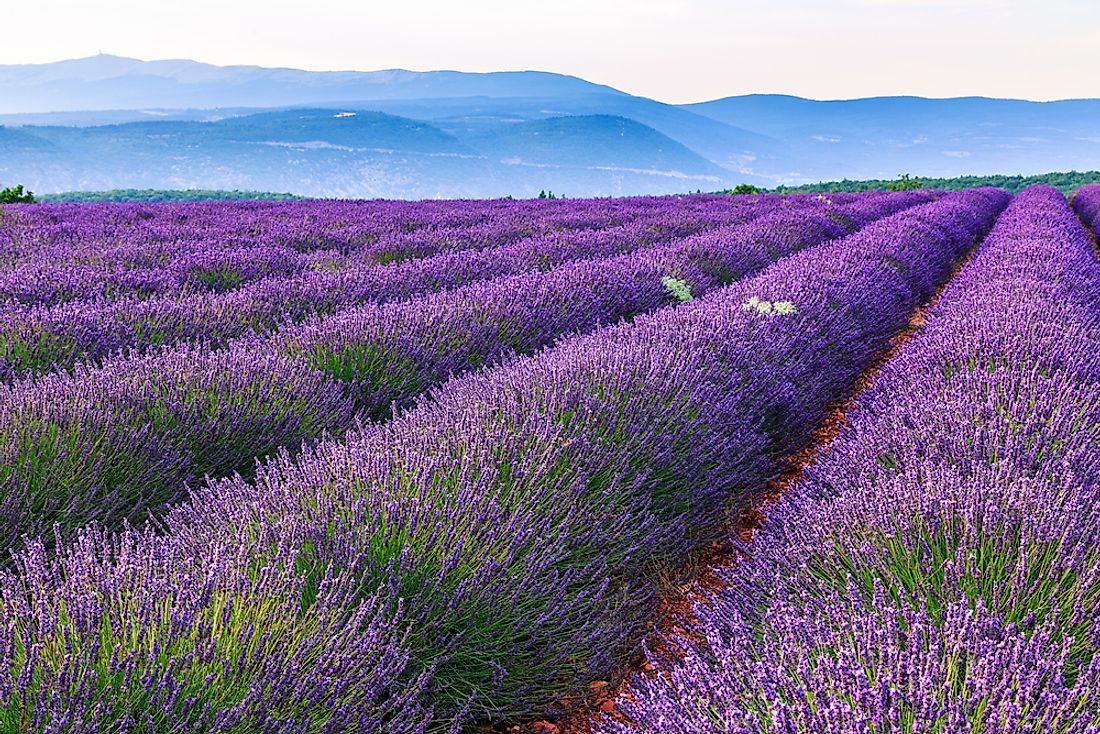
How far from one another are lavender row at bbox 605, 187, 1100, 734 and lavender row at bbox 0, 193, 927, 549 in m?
1.78

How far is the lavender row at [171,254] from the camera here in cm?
521

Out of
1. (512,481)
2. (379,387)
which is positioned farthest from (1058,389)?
(379,387)

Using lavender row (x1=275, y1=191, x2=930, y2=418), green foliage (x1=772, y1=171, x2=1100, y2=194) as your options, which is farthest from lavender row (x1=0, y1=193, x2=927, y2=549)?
green foliage (x1=772, y1=171, x2=1100, y2=194)

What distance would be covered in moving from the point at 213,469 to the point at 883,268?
18.0 ft

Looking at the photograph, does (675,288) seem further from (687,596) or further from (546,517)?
(546,517)

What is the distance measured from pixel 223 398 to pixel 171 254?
4.33 metres

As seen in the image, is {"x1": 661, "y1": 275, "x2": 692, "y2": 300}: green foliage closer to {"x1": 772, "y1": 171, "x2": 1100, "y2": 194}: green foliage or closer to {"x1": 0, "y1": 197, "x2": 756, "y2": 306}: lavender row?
{"x1": 0, "y1": 197, "x2": 756, "y2": 306}: lavender row

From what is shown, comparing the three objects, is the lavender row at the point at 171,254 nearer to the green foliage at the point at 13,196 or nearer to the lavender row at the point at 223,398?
the lavender row at the point at 223,398

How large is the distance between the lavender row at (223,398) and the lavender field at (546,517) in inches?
0.6

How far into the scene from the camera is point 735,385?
3.29 metres

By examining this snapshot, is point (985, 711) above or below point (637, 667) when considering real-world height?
above

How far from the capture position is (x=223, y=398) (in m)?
3.05

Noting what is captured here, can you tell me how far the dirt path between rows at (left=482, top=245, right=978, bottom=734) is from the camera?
2.01 meters

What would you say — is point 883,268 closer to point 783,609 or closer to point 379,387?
point 379,387
